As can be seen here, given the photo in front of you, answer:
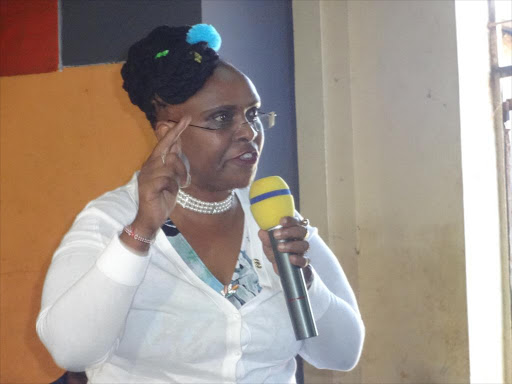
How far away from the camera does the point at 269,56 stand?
3031 millimetres

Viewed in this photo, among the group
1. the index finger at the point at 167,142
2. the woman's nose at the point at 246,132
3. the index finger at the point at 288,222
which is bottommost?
the index finger at the point at 288,222

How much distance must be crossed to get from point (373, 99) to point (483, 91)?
50 centimetres

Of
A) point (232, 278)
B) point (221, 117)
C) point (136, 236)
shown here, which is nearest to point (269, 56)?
point (221, 117)

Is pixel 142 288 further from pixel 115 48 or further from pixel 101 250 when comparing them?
pixel 115 48

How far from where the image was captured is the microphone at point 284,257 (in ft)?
4.25

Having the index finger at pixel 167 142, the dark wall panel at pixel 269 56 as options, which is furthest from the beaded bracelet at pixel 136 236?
the dark wall panel at pixel 269 56

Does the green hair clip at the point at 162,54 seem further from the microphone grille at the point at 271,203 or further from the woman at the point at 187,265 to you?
the microphone grille at the point at 271,203

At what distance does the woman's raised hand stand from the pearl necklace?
337 millimetres

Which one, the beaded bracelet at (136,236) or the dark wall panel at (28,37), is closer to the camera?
the beaded bracelet at (136,236)

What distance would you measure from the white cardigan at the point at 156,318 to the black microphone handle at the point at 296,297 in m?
0.28

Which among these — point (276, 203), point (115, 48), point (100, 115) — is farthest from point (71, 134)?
point (276, 203)

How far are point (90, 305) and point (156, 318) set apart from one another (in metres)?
0.26

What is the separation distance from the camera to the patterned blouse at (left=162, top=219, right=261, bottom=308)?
5.40ft

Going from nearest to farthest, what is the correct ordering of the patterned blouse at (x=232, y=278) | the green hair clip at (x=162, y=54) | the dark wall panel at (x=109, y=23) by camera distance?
the patterned blouse at (x=232, y=278), the green hair clip at (x=162, y=54), the dark wall panel at (x=109, y=23)
